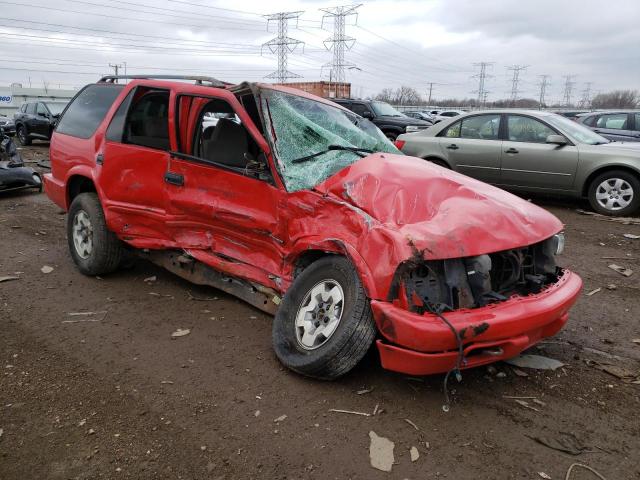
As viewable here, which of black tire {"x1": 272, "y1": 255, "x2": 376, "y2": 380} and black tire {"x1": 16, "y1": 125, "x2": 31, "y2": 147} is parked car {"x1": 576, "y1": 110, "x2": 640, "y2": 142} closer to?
black tire {"x1": 272, "y1": 255, "x2": 376, "y2": 380}

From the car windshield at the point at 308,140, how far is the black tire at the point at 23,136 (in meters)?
17.4

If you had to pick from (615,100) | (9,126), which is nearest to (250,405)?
→ (9,126)

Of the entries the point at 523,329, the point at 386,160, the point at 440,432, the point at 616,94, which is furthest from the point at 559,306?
the point at 616,94

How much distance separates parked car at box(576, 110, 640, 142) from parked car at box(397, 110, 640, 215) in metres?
3.00

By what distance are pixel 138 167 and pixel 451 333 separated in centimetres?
309

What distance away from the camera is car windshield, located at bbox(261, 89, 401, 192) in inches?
139

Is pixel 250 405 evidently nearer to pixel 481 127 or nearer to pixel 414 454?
pixel 414 454

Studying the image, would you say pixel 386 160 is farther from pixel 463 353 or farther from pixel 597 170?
pixel 597 170

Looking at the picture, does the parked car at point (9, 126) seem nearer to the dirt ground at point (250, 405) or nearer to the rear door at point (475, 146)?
the rear door at point (475, 146)

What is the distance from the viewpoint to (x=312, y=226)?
3258mm

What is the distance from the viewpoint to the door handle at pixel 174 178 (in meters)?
4.09

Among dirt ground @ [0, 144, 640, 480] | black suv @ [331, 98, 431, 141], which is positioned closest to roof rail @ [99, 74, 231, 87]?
dirt ground @ [0, 144, 640, 480]

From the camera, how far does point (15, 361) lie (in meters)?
3.37

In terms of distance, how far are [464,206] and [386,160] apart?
80 centimetres
